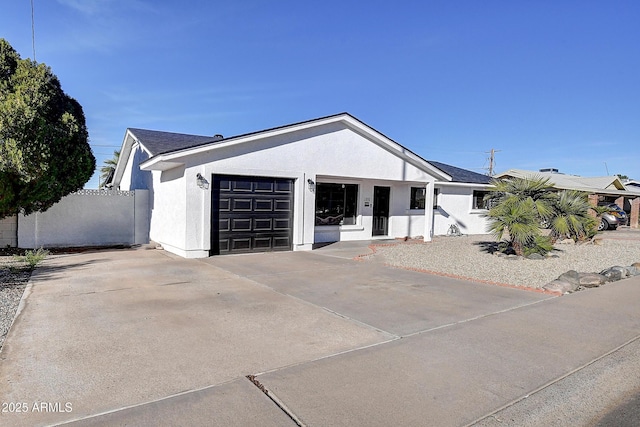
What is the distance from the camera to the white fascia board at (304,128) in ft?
35.1

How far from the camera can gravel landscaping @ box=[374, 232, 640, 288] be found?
29.9ft

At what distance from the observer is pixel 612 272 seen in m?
8.95

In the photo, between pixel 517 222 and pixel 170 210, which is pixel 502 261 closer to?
pixel 517 222

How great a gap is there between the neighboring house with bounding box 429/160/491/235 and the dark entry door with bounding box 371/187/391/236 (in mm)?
2936

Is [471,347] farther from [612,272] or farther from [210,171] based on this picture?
[210,171]

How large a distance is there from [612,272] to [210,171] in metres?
10.5

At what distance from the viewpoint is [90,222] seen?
13375mm

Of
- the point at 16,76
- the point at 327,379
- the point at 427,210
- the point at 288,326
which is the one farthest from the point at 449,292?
the point at 16,76

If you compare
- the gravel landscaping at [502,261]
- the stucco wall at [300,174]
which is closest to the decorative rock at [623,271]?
the gravel landscaping at [502,261]

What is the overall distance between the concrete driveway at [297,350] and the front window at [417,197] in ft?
33.3

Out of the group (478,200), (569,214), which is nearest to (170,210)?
(569,214)

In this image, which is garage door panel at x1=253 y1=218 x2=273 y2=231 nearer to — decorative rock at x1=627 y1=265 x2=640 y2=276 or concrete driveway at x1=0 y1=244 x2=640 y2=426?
concrete driveway at x1=0 y1=244 x2=640 y2=426

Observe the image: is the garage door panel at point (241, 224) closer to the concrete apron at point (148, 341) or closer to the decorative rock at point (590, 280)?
the concrete apron at point (148, 341)

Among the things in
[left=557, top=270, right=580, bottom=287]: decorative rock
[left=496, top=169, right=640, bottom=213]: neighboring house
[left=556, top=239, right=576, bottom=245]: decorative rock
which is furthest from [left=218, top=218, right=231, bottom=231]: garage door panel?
[left=496, top=169, right=640, bottom=213]: neighboring house
